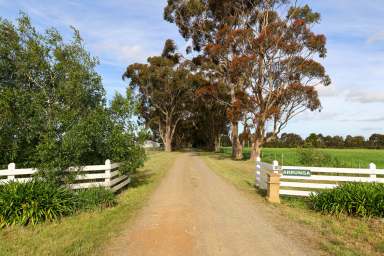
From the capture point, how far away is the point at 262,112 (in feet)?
110

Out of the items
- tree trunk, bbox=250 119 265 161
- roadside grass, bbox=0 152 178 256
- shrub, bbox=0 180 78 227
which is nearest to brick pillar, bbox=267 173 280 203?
roadside grass, bbox=0 152 178 256

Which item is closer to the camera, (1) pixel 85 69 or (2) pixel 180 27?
(1) pixel 85 69

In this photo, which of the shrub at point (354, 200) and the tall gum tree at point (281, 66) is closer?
the shrub at point (354, 200)

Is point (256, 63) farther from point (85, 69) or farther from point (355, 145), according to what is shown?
point (355, 145)

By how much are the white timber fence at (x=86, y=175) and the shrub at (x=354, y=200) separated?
21.0 feet

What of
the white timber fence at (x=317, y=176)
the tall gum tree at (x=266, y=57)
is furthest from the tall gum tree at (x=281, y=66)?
the white timber fence at (x=317, y=176)

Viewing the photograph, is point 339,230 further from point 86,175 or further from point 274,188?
point 86,175

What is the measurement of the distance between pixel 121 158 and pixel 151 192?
168 cm

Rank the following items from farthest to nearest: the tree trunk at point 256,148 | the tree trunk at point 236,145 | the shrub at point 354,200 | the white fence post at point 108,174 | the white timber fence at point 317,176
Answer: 1. the tree trunk at point 236,145
2. the tree trunk at point 256,148
3. the white fence post at point 108,174
4. the white timber fence at point 317,176
5. the shrub at point 354,200

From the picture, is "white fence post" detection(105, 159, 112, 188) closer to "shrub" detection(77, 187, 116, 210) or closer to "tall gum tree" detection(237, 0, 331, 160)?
"shrub" detection(77, 187, 116, 210)

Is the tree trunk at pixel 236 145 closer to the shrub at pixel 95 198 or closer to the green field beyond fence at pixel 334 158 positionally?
the green field beyond fence at pixel 334 158

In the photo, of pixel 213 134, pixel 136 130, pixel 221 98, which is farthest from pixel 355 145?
pixel 136 130

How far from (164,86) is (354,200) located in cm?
4470

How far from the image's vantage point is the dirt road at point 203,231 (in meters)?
6.43
